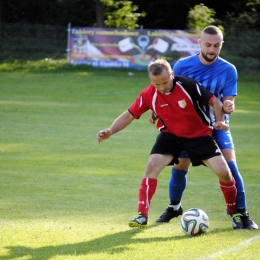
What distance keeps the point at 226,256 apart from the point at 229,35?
2925 cm

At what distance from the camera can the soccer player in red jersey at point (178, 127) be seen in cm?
707

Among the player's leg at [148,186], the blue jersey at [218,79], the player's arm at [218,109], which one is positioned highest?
the blue jersey at [218,79]

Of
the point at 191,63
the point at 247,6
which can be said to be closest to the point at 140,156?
the point at 191,63

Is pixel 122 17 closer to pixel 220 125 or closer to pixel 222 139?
pixel 222 139

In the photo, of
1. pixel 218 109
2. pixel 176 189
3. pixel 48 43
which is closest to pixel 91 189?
pixel 176 189

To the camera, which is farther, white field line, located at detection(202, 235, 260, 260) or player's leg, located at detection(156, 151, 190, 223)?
player's leg, located at detection(156, 151, 190, 223)

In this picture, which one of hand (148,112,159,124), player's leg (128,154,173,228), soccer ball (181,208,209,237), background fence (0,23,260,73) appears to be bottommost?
background fence (0,23,260,73)

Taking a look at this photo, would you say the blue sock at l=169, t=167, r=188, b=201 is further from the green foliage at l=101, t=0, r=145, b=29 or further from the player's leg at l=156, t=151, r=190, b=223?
the green foliage at l=101, t=0, r=145, b=29

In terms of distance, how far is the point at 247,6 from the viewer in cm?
4059

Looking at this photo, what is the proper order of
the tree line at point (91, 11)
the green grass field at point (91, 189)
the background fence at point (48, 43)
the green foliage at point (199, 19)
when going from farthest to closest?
the tree line at point (91, 11)
the green foliage at point (199, 19)
the background fence at point (48, 43)
the green grass field at point (91, 189)

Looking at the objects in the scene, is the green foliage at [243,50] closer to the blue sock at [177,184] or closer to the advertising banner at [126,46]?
the advertising banner at [126,46]

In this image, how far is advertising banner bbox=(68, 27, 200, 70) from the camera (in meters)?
31.1

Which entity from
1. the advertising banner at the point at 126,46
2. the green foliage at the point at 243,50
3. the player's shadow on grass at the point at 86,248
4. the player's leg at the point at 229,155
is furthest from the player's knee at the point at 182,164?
the green foliage at the point at 243,50

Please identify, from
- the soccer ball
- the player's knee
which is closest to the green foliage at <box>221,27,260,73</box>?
the player's knee
